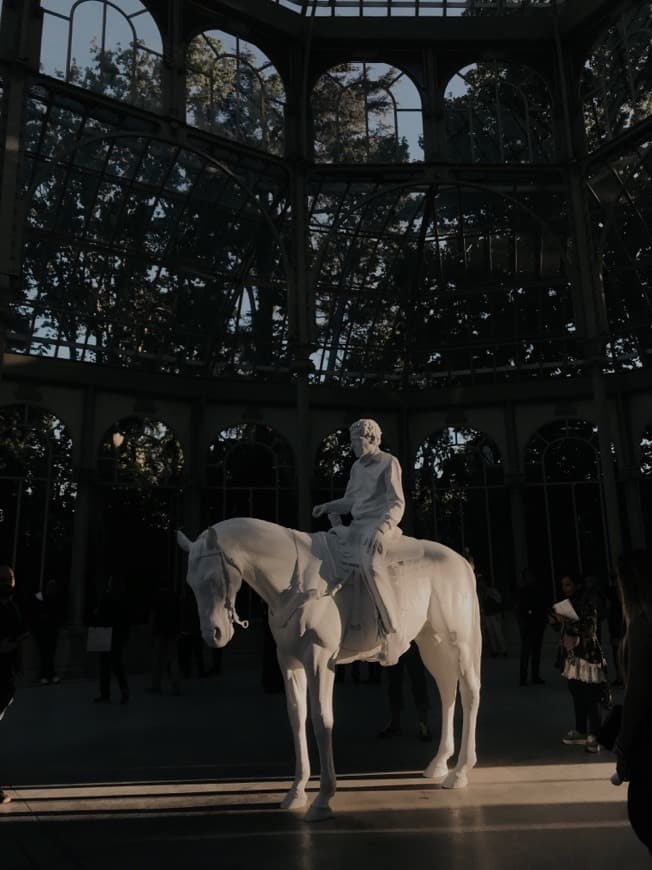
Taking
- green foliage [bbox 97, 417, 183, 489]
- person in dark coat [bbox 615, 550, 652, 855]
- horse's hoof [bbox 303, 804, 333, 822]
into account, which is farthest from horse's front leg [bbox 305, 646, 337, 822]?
green foliage [bbox 97, 417, 183, 489]

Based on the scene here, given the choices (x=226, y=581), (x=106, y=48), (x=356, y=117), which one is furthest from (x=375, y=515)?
(x=356, y=117)

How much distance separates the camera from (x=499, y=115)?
54.9ft

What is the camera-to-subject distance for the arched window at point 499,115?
1672 centimetres

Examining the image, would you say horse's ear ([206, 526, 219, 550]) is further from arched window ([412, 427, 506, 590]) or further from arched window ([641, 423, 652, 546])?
arched window ([641, 423, 652, 546])

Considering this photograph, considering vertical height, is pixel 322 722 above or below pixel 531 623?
below

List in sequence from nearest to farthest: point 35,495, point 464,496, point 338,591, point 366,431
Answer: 1. point 338,591
2. point 366,431
3. point 35,495
4. point 464,496

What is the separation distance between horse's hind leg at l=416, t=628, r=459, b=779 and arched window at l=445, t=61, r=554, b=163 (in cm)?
1426

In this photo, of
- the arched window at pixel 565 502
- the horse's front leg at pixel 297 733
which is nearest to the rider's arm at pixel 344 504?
the horse's front leg at pixel 297 733

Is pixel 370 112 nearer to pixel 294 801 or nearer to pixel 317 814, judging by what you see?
pixel 294 801

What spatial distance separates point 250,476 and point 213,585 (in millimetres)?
13340

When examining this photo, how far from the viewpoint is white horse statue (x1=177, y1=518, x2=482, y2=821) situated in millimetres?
4148

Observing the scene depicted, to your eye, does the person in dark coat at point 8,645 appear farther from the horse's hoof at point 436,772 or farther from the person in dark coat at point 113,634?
the person in dark coat at point 113,634

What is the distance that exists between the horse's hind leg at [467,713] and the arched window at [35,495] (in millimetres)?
11545

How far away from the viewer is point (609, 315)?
18141 mm
